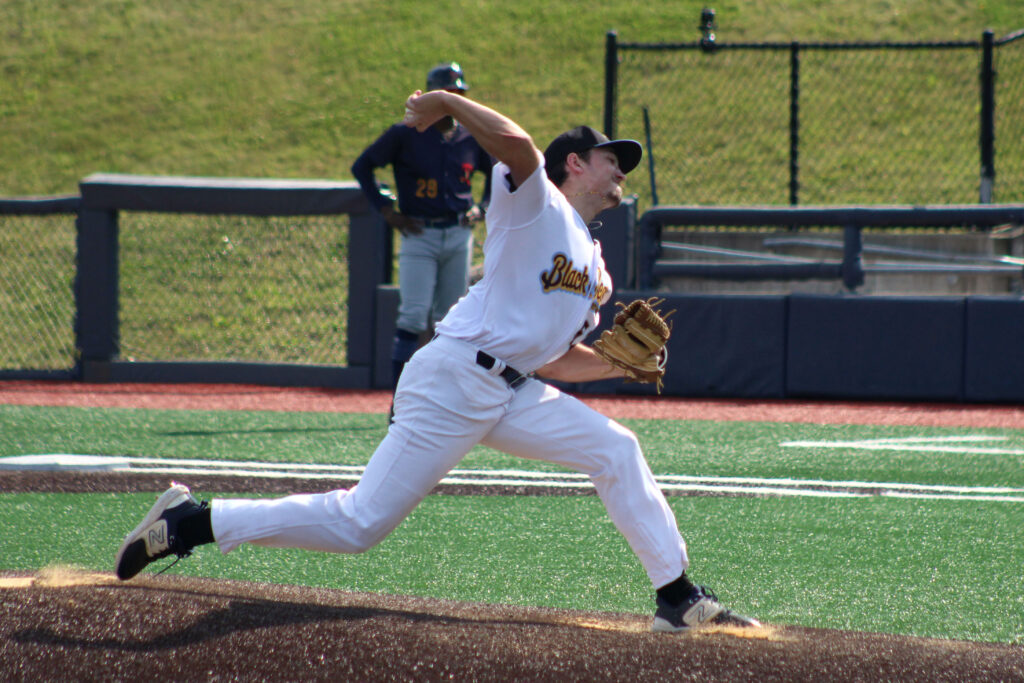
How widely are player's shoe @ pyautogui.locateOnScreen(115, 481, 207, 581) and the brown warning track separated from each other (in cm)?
8

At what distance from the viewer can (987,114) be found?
11250 millimetres

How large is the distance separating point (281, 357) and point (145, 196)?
2053 mm

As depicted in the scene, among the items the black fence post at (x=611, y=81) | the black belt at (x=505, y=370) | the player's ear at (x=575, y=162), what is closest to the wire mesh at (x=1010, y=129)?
the black fence post at (x=611, y=81)

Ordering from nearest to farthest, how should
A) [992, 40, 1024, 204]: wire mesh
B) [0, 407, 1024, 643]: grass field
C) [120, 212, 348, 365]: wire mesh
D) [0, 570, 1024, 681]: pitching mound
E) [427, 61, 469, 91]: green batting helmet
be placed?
[0, 570, 1024, 681]: pitching mound < [0, 407, 1024, 643]: grass field < [427, 61, 469, 91]: green batting helmet < [120, 212, 348, 365]: wire mesh < [992, 40, 1024, 204]: wire mesh

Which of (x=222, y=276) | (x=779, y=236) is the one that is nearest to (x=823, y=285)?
(x=779, y=236)

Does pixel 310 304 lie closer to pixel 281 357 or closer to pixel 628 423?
pixel 281 357

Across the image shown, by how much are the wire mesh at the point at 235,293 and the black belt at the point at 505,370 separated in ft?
26.4

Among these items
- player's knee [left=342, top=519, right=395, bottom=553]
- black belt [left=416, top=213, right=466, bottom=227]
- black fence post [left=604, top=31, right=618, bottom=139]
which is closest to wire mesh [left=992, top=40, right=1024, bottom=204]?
black fence post [left=604, top=31, right=618, bottom=139]

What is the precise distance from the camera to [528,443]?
11.1ft

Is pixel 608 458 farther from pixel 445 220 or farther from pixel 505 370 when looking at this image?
pixel 445 220

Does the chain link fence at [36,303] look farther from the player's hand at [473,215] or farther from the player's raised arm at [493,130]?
the player's raised arm at [493,130]

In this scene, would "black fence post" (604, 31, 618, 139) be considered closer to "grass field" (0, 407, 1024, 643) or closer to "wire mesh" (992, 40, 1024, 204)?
"grass field" (0, 407, 1024, 643)

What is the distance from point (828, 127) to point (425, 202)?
17903mm

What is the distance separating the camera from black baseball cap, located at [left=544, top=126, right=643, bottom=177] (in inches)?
135
